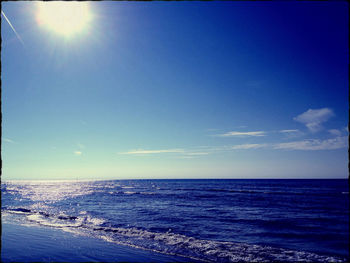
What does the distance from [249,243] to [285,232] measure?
4251mm

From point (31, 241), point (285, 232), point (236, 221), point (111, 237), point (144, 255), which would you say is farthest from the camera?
point (236, 221)

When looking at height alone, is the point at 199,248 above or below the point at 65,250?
below

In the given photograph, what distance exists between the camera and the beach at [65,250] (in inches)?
354

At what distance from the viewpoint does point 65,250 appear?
33.0ft

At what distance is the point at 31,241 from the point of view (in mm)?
11320

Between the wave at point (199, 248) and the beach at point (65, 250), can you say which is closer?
the beach at point (65, 250)

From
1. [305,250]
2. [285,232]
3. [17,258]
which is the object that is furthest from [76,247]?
[285,232]

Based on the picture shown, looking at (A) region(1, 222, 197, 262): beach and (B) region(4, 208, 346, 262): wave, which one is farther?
(B) region(4, 208, 346, 262): wave

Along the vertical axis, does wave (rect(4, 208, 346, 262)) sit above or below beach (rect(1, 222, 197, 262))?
below

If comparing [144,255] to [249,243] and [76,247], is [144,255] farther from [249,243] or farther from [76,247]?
[249,243]

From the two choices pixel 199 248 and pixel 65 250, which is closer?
pixel 65 250

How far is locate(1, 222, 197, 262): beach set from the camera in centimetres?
898

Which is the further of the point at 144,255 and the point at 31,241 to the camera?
the point at 31,241

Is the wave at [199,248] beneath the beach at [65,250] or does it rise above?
beneath
